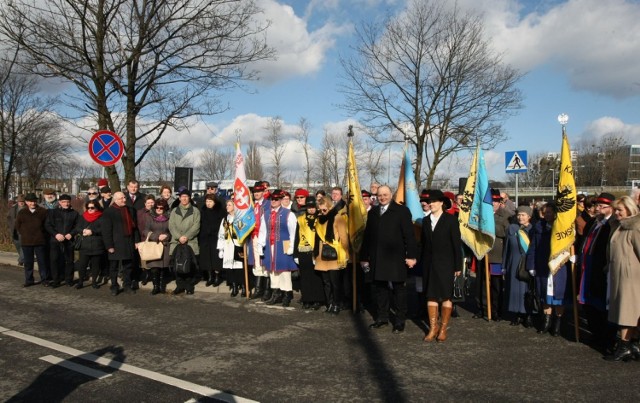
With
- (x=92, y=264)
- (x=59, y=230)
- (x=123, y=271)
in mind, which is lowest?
(x=123, y=271)

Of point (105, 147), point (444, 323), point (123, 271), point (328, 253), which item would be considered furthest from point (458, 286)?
point (105, 147)

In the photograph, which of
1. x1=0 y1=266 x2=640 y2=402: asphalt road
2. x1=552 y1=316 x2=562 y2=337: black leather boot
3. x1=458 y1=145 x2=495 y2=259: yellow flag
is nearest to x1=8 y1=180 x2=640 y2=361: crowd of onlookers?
x1=552 y1=316 x2=562 y2=337: black leather boot

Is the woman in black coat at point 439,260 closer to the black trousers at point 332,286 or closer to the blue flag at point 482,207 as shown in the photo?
the blue flag at point 482,207

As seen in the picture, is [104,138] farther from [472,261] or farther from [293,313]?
[472,261]

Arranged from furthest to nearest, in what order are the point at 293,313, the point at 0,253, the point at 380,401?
the point at 0,253, the point at 293,313, the point at 380,401

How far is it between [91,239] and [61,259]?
143 centimetres

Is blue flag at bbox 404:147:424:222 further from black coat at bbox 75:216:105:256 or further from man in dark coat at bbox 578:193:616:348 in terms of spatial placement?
black coat at bbox 75:216:105:256

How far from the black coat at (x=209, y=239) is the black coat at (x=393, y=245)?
3.97 metres

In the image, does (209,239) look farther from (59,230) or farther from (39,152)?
(39,152)

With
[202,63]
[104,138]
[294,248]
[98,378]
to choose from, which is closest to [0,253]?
[104,138]

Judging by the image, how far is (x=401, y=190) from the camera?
325 inches

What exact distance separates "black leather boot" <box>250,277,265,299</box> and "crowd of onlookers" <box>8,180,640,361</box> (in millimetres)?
26

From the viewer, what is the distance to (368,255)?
24.7 feet

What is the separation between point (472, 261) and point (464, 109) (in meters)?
10.1
